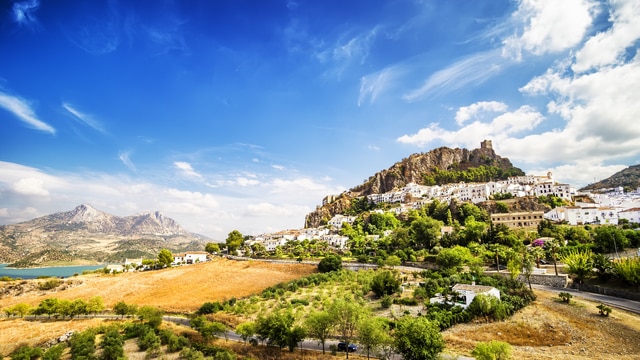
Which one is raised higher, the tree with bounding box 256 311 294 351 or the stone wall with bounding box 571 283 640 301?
the stone wall with bounding box 571 283 640 301

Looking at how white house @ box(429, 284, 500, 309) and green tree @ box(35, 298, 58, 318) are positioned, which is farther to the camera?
green tree @ box(35, 298, 58, 318)

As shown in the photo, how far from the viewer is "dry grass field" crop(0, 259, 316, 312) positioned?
189 feet

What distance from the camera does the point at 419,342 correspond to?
79.4ft

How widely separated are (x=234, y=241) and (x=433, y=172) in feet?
319

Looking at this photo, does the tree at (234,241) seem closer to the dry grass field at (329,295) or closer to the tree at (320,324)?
the dry grass field at (329,295)

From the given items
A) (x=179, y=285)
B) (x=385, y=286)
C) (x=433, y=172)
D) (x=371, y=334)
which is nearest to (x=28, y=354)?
(x=371, y=334)

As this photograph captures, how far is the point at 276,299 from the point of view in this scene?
49812 mm

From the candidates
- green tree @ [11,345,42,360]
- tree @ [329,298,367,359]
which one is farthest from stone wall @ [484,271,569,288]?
green tree @ [11,345,42,360]

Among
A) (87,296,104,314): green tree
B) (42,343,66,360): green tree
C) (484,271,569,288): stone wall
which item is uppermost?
(484,271,569,288): stone wall

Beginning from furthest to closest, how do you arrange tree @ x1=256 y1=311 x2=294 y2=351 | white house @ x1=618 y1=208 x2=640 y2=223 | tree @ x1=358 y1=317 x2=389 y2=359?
white house @ x1=618 y1=208 x2=640 y2=223, tree @ x1=256 y1=311 x2=294 y2=351, tree @ x1=358 y1=317 x2=389 y2=359

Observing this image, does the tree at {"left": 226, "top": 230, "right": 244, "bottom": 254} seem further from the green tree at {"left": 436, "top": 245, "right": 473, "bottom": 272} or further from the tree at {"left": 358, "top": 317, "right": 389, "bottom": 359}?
the tree at {"left": 358, "top": 317, "right": 389, "bottom": 359}

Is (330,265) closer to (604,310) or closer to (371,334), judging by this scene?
(371,334)

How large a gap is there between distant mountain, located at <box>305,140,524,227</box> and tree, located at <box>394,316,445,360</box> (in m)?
115

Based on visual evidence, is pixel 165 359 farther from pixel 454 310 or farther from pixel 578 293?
pixel 578 293
